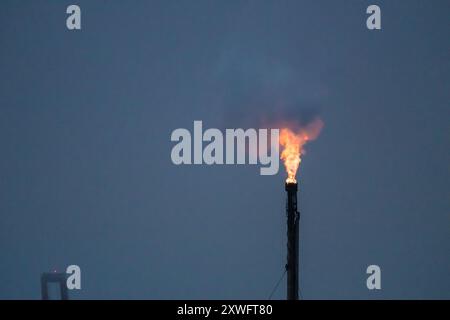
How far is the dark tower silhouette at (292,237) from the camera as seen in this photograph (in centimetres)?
1647

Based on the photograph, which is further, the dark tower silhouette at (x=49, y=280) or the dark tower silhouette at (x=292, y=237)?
the dark tower silhouette at (x=49, y=280)

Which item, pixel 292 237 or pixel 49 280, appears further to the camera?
pixel 49 280

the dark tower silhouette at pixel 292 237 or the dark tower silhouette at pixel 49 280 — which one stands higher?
the dark tower silhouette at pixel 292 237

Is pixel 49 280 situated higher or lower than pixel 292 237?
lower

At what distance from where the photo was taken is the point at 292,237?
16.6 metres

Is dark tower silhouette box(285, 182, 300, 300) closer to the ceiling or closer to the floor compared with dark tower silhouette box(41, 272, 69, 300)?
closer to the ceiling

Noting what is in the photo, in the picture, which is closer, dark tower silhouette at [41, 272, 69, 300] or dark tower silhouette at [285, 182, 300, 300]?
dark tower silhouette at [285, 182, 300, 300]

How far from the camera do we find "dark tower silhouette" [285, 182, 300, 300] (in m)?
16.5
